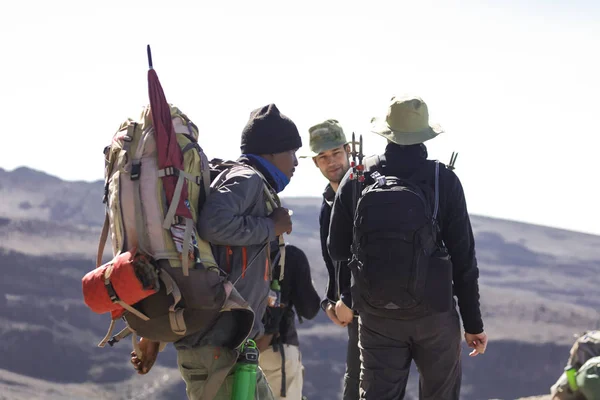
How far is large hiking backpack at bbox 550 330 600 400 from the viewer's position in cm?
543

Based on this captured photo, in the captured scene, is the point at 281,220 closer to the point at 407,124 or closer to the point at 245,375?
the point at 245,375

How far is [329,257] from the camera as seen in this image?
5211 mm

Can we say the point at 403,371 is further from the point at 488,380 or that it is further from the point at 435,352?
the point at 488,380

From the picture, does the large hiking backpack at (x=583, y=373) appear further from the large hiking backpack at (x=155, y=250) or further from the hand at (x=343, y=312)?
the large hiking backpack at (x=155, y=250)

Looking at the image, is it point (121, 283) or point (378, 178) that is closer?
point (121, 283)

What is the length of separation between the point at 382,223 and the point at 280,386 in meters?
1.91

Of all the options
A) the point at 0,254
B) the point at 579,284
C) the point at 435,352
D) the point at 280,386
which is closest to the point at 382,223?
the point at 435,352

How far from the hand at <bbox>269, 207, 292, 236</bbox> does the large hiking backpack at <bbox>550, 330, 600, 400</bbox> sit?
2.66 meters

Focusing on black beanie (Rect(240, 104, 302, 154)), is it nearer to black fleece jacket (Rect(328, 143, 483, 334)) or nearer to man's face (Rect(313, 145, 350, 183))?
black fleece jacket (Rect(328, 143, 483, 334))

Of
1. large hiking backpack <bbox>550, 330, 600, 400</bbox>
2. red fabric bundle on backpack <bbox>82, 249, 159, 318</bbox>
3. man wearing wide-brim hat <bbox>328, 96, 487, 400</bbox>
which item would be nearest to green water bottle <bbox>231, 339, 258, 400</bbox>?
red fabric bundle on backpack <bbox>82, 249, 159, 318</bbox>

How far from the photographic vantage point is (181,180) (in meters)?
3.40

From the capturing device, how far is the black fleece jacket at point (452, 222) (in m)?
4.04

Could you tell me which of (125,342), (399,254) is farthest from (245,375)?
(125,342)

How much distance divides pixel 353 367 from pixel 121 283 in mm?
2210
